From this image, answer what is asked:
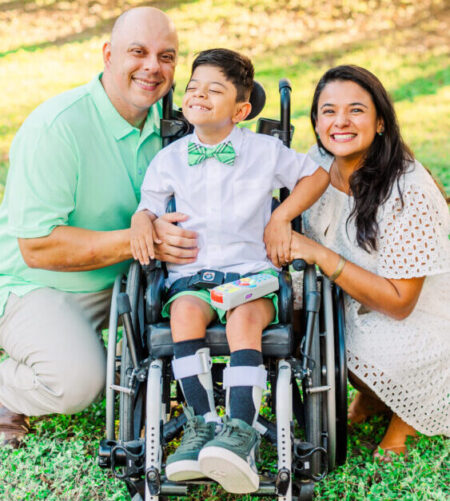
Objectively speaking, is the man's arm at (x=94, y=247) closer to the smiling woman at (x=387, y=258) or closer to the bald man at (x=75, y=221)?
the bald man at (x=75, y=221)

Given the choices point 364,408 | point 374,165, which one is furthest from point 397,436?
point 374,165

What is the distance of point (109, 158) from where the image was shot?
131 inches

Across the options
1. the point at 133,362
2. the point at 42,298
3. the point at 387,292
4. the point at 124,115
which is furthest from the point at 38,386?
the point at 387,292

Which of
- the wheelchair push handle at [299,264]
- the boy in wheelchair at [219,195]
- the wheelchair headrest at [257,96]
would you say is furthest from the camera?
the wheelchair headrest at [257,96]

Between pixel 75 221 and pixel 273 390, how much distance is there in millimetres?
1153

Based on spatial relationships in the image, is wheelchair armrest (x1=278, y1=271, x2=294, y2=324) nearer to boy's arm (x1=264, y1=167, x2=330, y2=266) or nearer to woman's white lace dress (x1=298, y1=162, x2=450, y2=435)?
boy's arm (x1=264, y1=167, x2=330, y2=266)

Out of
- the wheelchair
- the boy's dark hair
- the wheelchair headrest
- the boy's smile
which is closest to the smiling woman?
the wheelchair

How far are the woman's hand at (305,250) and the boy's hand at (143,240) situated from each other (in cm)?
55

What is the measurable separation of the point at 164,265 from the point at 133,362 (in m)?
0.51

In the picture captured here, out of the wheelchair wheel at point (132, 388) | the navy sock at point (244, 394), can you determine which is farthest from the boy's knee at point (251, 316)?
the wheelchair wheel at point (132, 388)

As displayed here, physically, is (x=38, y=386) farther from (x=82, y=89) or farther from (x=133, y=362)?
(x=82, y=89)

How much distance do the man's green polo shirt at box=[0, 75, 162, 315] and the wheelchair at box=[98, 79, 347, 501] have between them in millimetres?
409

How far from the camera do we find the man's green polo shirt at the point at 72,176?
316 cm

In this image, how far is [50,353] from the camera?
3217 mm
